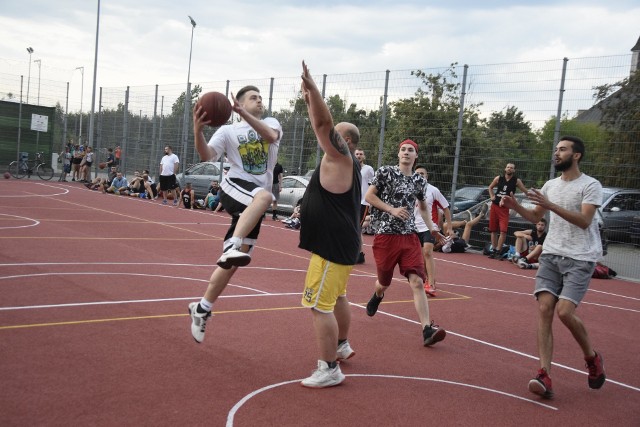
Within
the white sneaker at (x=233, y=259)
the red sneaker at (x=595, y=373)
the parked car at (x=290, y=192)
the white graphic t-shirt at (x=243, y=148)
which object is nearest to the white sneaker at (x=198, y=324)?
the white sneaker at (x=233, y=259)

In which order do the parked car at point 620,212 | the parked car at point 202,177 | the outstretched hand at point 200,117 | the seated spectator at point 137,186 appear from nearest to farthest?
the outstretched hand at point 200,117
the parked car at point 620,212
the parked car at point 202,177
the seated spectator at point 137,186

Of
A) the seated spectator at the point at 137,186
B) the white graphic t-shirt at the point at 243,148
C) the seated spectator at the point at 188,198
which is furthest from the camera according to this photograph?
the seated spectator at the point at 137,186

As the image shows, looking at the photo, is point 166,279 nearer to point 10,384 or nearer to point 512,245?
point 10,384

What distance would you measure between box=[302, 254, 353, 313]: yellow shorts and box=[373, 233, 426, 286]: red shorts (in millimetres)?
1825

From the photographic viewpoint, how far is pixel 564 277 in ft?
17.7

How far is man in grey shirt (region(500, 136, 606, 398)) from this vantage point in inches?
207

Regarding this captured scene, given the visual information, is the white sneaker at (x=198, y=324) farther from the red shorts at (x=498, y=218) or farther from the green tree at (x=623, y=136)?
the green tree at (x=623, y=136)

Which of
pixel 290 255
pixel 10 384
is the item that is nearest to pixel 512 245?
pixel 290 255

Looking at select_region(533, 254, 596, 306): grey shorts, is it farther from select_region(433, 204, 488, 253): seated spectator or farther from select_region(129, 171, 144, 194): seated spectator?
select_region(129, 171, 144, 194): seated spectator

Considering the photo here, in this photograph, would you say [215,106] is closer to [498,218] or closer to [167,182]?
[498,218]

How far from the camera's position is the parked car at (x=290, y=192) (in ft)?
69.0

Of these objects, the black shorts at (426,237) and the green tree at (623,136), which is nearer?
the black shorts at (426,237)

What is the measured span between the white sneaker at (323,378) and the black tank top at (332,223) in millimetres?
820

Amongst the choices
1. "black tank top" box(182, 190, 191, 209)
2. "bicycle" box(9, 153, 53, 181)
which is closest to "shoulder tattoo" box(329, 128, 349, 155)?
"black tank top" box(182, 190, 191, 209)
